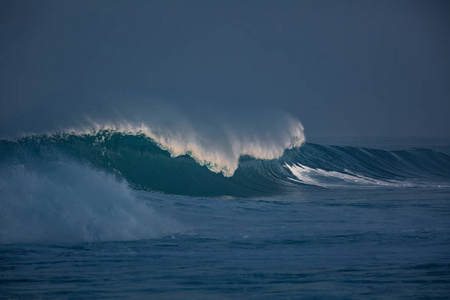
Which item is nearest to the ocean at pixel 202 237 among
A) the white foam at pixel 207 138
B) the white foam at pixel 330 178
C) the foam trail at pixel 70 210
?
the foam trail at pixel 70 210

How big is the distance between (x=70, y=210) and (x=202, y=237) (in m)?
1.65

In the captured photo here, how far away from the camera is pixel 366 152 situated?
70.0ft

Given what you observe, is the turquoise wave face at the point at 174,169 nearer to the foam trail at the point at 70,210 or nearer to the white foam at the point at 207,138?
the white foam at the point at 207,138

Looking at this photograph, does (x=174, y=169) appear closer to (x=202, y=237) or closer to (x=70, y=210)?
(x=70, y=210)

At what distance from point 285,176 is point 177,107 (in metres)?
3.76

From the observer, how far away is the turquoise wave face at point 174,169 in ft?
39.5

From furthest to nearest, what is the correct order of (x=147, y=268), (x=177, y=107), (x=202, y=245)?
(x=177, y=107) < (x=202, y=245) < (x=147, y=268)

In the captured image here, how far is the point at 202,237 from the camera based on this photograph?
6672mm

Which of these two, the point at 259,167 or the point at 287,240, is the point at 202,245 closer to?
the point at 287,240

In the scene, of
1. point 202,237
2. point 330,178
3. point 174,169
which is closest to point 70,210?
point 202,237

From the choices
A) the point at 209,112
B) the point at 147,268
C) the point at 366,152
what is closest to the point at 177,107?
the point at 209,112

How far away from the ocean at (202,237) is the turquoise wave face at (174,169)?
0.23 ft

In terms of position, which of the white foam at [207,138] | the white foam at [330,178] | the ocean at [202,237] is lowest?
the ocean at [202,237]

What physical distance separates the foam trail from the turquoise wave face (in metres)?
2.61
